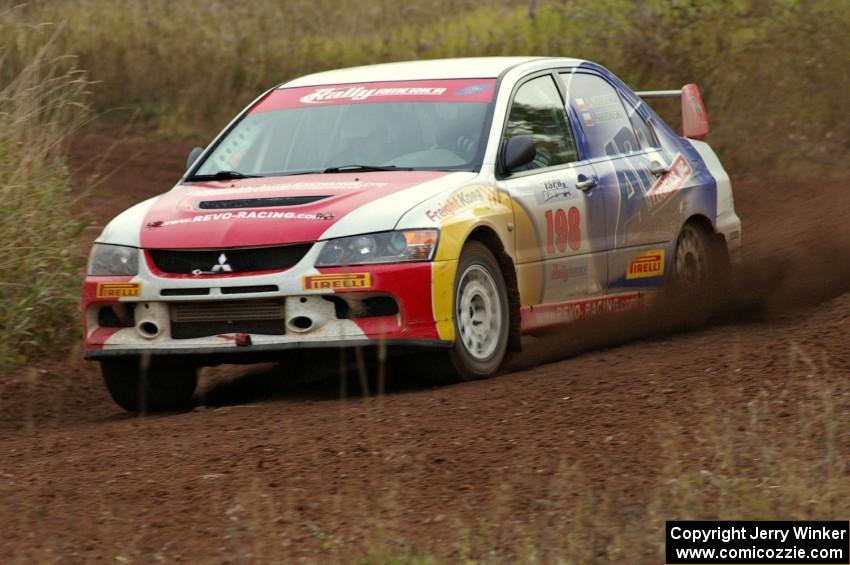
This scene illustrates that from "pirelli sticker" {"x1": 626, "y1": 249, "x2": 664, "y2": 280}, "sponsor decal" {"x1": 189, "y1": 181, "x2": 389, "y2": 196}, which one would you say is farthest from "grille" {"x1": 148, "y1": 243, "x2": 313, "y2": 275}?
"pirelli sticker" {"x1": 626, "y1": 249, "x2": 664, "y2": 280}

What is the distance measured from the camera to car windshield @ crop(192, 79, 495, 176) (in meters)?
7.85

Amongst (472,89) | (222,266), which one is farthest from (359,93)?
(222,266)

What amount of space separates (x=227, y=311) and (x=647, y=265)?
2855 mm

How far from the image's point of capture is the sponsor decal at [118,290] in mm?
7090

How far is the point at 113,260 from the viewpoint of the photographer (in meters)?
7.20

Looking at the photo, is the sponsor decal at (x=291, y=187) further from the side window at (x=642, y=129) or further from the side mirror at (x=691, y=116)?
the side mirror at (x=691, y=116)

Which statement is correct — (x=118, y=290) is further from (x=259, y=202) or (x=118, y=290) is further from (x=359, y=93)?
(x=359, y=93)

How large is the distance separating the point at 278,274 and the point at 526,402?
1.30 metres

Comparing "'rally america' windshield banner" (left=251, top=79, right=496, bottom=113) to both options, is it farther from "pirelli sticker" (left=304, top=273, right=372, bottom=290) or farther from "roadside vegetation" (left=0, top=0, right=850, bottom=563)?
"pirelli sticker" (left=304, top=273, right=372, bottom=290)

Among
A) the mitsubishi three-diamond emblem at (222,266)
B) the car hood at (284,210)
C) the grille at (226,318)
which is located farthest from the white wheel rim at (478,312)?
the mitsubishi three-diamond emblem at (222,266)

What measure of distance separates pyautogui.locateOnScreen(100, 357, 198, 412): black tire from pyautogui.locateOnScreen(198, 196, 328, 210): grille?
2.61 ft

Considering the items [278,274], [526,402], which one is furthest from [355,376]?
[526,402]

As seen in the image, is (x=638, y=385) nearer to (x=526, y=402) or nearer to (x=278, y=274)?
(x=526, y=402)

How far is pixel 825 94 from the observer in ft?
50.4
